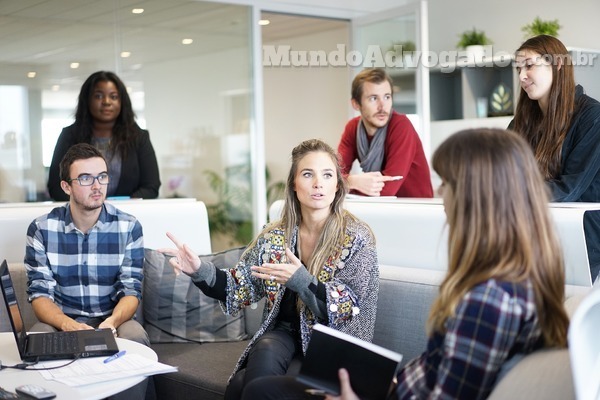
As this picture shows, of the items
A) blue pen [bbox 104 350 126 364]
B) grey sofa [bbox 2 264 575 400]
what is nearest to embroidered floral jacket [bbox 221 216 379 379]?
grey sofa [bbox 2 264 575 400]

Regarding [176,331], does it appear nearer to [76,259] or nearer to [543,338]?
[76,259]

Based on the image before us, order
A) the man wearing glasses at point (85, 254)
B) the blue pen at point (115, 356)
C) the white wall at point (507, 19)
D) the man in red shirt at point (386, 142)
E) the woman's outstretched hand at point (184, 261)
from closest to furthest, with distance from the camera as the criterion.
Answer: the blue pen at point (115, 356)
the woman's outstretched hand at point (184, 261)
the man wearing glasses at point (85, 254)
the man in red shirt at point (386, 142)
the white wall at point (507, 19)

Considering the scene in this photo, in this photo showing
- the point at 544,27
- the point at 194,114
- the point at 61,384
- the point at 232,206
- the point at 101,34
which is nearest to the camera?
the point at 61,384

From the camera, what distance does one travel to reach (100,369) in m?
2.22

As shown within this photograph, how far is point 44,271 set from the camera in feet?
10.3

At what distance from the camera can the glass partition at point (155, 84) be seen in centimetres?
538

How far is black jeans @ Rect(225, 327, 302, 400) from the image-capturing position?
2457 millimetres

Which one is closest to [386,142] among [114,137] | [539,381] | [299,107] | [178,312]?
[178,312]

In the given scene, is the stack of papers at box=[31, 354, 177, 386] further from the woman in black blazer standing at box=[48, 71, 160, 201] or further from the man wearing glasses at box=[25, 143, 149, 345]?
the woman in black blazer standing at box=[48, 71, 160, 201]

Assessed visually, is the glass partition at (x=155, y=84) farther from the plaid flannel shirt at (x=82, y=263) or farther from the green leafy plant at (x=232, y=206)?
the plaid flannel shirt at (x=82, y=263)

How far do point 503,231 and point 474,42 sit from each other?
508cm

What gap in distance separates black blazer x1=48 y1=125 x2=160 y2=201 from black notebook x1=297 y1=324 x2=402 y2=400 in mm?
2550

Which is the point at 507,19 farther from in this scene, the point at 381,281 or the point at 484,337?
the point at 484,337

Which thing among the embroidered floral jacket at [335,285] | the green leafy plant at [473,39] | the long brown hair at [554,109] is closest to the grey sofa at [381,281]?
the embroidered floral jacket at [335,285]
